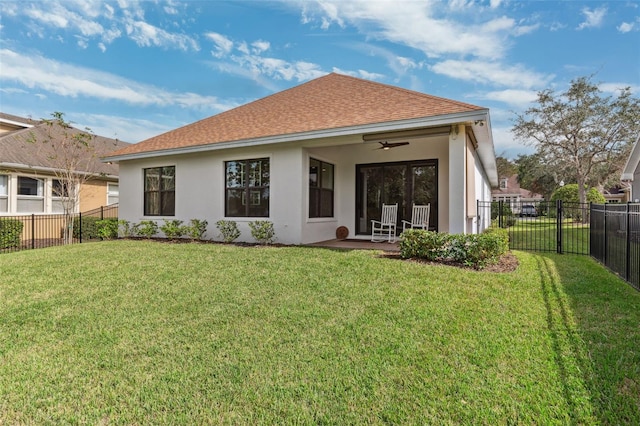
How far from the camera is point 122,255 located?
7340 millimetres

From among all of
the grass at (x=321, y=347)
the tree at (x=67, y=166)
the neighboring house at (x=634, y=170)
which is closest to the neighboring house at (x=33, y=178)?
the tree at (x=67, y=166)

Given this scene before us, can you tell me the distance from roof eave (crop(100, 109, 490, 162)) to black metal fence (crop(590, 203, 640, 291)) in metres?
2.83

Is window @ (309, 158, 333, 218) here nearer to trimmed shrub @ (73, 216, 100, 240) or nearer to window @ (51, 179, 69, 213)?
trimmed shrub @ (73, 216, 100, 240)

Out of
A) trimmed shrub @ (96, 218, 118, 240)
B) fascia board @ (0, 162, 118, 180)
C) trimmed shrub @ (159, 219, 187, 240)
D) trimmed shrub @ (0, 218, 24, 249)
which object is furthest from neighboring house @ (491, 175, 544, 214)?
trimmed shrub @ (0, 218, 24, 249)

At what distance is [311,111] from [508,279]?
7121 mm

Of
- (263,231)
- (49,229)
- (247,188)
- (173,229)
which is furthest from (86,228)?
(263,231)

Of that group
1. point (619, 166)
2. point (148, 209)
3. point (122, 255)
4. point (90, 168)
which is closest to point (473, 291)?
point (122, 255)

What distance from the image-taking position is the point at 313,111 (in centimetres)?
1000

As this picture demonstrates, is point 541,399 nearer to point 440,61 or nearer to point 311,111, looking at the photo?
point 311,111

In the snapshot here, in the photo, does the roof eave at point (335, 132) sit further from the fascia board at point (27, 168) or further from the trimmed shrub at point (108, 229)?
the fascia board at point (27, 168)

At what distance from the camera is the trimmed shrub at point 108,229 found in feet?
38.2

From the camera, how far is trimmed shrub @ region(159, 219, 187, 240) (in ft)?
33.2

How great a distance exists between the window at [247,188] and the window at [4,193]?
9.27 meters

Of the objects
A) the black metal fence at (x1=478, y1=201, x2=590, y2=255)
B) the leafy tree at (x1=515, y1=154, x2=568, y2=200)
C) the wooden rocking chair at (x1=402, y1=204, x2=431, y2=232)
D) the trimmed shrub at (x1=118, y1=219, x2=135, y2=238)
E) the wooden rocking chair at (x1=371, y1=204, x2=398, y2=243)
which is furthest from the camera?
the leafy tree at (x1=515, y1=154, x2=568, y2=200)
